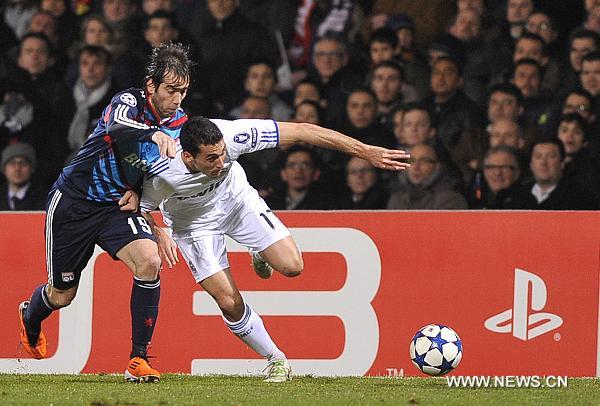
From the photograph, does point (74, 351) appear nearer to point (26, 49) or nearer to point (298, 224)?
point (298, 224)

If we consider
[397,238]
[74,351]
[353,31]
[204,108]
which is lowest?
[74,351]

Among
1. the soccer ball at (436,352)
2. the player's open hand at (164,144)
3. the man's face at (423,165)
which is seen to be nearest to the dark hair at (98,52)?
the man's face at (423,165)

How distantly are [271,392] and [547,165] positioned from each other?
4.02 m

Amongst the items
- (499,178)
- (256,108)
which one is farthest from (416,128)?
(256,108)

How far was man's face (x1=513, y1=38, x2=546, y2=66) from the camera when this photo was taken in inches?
439

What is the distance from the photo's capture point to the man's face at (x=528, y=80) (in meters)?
11.0

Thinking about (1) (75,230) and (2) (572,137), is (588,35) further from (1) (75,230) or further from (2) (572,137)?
(1) (75,230)

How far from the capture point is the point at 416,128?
10.7 meters

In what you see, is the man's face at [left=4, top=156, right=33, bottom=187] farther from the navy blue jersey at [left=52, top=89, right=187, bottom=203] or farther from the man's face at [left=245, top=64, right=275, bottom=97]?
the navy blue jersey at [left=52, top=89, right=187, bottom=203]

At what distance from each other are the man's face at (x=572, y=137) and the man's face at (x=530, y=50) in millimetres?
987

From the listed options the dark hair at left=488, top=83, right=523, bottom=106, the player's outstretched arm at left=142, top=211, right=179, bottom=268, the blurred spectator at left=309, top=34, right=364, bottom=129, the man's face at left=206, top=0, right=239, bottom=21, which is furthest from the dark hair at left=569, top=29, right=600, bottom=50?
the player's outstretched arm at left=142, top=211, right=179, bottom=268

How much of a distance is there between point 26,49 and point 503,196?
5.05 metres

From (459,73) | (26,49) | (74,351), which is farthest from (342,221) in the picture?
(26,49)

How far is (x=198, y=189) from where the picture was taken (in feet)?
24.8
